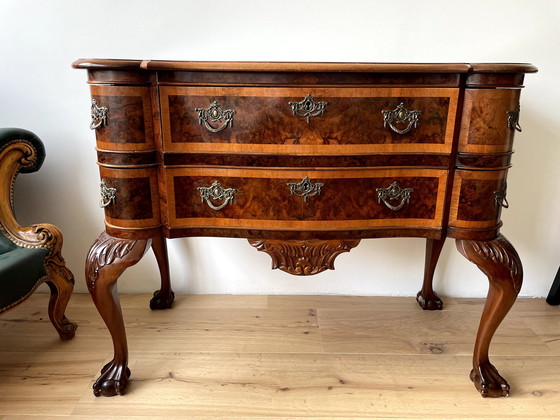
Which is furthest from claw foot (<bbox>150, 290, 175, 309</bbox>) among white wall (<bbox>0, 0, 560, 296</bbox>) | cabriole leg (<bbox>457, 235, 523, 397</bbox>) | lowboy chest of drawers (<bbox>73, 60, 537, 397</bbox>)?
cabriole leg (<bbox>457, 235, 523, 397</bbox>)

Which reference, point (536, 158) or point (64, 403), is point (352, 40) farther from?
point (64, 403)

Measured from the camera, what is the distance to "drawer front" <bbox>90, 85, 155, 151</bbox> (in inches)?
42.6

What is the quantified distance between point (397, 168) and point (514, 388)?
33.8 inches

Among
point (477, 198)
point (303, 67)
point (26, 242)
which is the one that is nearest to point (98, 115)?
point (303, 67)

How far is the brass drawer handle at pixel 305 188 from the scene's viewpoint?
1153 millimetres

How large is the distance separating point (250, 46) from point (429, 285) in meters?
1.25

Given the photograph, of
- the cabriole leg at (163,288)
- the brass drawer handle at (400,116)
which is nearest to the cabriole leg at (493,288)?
the brass drawer handle at (400,116)

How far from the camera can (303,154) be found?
44.5 inches

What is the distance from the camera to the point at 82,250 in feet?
6.30

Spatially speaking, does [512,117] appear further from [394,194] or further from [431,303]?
[431,303]

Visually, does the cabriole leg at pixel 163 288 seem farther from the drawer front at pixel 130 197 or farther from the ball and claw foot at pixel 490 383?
the ball and claw foot at pixel 490 383

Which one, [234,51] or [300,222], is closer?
[300,222]

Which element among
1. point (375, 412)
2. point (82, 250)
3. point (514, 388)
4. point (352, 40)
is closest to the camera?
point (375, 412)

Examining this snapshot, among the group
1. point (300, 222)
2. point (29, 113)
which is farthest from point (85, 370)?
point (29, 113)
